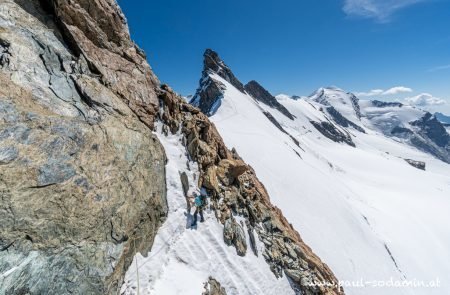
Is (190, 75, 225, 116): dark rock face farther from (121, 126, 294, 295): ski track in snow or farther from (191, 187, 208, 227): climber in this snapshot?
(121, 126, 294, 295): ski track in snow

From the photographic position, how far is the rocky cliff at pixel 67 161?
763 centimetres

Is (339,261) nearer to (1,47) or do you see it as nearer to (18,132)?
(18,132)

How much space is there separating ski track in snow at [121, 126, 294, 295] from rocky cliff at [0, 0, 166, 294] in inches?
25.1

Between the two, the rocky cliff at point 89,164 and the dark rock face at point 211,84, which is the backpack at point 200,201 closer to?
the rocky cliff at point 89,164

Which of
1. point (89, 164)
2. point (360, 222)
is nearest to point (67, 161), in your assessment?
point (89, 164)

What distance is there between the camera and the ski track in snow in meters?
10.7

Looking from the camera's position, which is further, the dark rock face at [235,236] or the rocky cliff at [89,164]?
the dark rock face at [235,236]

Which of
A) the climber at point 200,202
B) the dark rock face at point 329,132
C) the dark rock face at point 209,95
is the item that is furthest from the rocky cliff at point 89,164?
the dark rock face at point 329,132

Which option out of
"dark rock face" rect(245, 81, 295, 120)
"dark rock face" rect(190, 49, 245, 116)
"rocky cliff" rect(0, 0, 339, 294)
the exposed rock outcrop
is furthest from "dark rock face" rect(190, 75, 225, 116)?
"rocky cliff" rect(0, 0, 339, 294)

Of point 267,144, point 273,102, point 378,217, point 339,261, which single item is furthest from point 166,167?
point 273,102

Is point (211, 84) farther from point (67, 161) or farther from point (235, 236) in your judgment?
point (67, 161)

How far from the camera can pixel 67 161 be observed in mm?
9086

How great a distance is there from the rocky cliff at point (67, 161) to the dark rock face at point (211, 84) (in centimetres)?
4527

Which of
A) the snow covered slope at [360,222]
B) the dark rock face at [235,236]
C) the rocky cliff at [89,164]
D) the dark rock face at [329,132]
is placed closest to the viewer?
the rocky cliff at [89,164]
